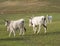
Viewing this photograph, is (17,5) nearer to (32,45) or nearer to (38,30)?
(38,30)

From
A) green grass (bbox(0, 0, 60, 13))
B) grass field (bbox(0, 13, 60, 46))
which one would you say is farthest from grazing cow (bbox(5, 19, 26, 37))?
green grass (bbox(0, 0, 60, 13))

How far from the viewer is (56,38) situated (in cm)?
190

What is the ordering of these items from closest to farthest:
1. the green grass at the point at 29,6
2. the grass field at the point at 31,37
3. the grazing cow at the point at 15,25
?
the grass field at the point at 31,37 < the grazing cow at the point at 15,25 < the green grass at the point at 29,6

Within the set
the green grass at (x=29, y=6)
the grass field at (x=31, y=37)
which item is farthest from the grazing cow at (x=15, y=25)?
the green grass at (x=29, y=6)

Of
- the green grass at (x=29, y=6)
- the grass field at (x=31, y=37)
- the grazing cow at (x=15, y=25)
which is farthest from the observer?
the green grass at (x=29, y=6)

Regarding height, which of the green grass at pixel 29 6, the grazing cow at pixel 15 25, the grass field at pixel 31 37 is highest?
the green grass at pixel 29 6

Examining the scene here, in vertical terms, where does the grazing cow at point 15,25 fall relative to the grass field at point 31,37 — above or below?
above

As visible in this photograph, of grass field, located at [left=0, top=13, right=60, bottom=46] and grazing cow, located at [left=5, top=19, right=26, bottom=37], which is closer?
grass field, located at [left=0, top=13, right=60, bottom=46]

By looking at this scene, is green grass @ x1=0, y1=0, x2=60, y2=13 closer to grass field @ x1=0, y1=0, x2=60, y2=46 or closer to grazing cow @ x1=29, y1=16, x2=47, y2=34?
grass field @ x1=0, y1=0, x2=60, y2=46

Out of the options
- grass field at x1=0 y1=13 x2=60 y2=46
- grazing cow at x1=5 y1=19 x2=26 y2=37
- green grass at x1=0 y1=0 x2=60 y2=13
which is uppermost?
green grass at x1=0 y1=0 x2=60 y2=13

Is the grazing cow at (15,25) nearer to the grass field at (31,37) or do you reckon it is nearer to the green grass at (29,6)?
the grass field at (31,37)

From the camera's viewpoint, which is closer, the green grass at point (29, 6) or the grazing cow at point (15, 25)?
the grazing cow at point (15, 25)

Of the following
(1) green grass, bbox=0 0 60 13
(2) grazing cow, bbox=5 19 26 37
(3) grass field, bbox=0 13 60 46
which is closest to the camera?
(3) grass field, bbox=0 13 60 46

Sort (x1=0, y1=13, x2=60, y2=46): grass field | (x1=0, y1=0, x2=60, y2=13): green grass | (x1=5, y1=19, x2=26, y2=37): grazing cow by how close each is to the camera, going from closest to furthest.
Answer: (x1=0, y1=13, x2=60, y2=46): grass field → (x1=5, y1=19, x2=26, y2=37): grazing cow → (x1=0, y1=0, x2=60, y2=13): green grass
